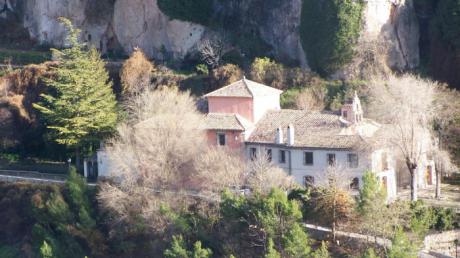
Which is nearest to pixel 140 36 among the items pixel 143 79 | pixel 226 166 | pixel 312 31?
pixel 143 79

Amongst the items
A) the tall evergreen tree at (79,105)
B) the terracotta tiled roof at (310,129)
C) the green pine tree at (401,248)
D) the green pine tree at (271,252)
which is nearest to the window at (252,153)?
the terracotta tiled roof at (310,129)

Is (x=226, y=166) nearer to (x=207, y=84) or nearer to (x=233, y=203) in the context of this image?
(x=233, y=203)

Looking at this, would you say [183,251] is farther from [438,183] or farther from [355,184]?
[438,183]

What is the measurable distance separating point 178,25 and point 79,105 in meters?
9.06

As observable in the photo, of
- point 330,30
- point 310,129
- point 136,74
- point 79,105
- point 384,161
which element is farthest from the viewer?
point 136,74

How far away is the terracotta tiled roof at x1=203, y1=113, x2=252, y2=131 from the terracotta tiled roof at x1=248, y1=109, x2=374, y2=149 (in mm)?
616

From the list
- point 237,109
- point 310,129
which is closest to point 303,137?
point 310,129

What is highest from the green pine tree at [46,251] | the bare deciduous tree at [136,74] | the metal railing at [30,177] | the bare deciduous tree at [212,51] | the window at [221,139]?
the bare deciduous tree at [212,51]

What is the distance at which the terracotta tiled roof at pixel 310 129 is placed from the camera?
53.2 meters

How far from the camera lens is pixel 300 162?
54062mm

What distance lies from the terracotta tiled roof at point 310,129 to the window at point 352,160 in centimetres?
41

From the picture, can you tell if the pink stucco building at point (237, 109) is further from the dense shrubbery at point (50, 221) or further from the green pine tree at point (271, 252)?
the green pine tree at point (271, 252)

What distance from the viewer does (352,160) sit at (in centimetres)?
5278

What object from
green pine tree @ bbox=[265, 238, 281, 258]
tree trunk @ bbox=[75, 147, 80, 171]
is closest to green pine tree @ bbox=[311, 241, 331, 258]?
green pine tree @ bbox=[265, 238, 281, 258]
